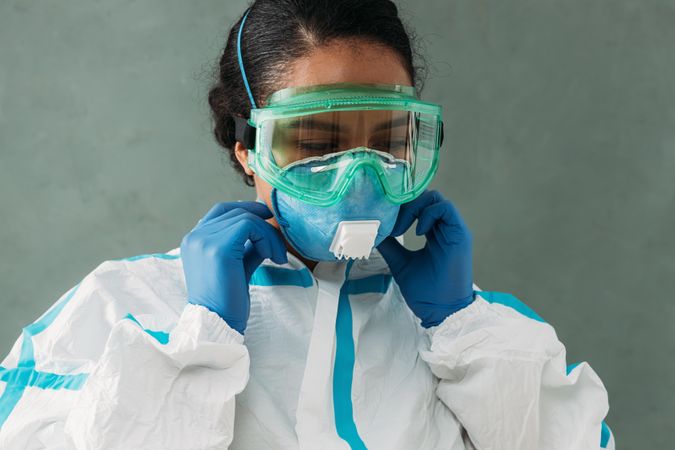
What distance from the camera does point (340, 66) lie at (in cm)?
143

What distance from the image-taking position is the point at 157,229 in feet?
7.32

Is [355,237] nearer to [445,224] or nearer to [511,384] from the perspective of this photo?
[445,224]

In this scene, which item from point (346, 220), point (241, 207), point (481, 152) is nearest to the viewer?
point (346, 220)

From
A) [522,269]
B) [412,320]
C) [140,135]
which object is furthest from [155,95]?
[522,269]

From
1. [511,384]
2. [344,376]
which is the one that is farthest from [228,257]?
[511,384]

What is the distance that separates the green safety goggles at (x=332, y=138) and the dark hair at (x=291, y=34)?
7 centimetres

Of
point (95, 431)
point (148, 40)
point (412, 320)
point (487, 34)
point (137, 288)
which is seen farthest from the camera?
point (487, 34)

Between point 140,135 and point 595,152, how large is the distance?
124 centimetres

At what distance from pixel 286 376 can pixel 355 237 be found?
0.90ft

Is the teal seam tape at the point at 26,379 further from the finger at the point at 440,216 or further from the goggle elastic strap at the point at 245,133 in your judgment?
the finger at the point at 440,216

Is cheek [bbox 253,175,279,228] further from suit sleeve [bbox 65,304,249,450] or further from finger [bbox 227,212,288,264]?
suit sleeve [bbox 65,304,249,450]

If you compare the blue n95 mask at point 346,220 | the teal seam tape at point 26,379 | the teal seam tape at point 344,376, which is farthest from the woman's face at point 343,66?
the teal seam tape at point 26,379

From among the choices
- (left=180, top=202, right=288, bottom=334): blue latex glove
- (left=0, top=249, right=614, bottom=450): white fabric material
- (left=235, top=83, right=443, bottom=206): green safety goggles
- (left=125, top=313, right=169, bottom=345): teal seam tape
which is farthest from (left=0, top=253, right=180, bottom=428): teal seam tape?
(left=235, top=83, right=443, bottom=206): green safety goggles

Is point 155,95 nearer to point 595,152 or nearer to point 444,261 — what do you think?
point 444,261
